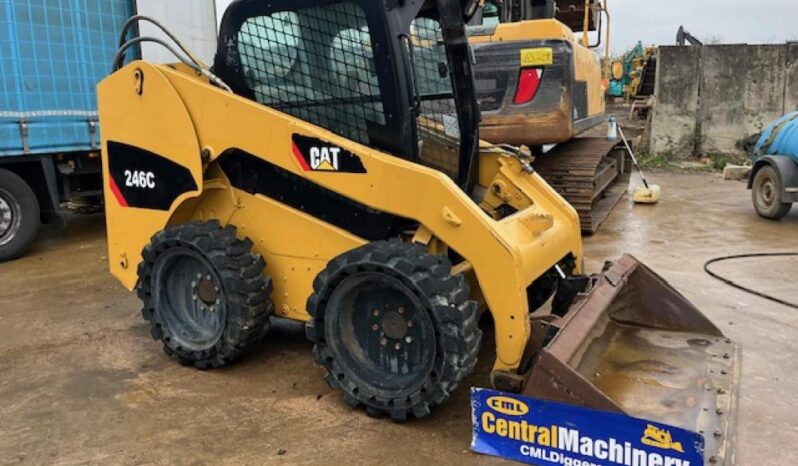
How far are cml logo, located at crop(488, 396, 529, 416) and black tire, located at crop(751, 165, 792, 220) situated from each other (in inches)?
259

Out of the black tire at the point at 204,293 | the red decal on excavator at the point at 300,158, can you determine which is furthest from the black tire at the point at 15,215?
the red decal on excavator at the point at 300,158

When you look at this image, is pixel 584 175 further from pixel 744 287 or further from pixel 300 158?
pixel 300 158

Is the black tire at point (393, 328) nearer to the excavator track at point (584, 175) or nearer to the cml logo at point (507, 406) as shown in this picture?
the cml logo at point (507, 406)

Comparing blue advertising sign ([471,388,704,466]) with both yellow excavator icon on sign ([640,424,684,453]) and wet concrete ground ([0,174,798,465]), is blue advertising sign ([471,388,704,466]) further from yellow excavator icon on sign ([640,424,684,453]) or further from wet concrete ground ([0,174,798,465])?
wet concrete ground ([0,174,798,465])

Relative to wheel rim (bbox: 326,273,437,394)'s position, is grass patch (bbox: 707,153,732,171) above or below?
below

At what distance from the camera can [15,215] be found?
706 centimetres

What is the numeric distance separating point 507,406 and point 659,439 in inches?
23.2

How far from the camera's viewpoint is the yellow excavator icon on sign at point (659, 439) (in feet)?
8.11

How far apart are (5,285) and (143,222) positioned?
2.77 m

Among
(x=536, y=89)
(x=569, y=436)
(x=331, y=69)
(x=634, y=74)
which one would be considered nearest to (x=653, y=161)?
(x=536, y=89)

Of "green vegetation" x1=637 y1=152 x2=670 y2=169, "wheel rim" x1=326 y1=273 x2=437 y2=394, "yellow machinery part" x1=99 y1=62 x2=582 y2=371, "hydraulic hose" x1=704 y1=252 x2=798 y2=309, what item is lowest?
"hydraulic hose" x1=704 y1=252 x2=798 y2=309

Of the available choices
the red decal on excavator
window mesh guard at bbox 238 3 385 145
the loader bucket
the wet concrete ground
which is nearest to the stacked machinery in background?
the wet concrete ground

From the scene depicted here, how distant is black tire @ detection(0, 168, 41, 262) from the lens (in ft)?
22.8

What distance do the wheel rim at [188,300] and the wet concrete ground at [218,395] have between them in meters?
0.21
